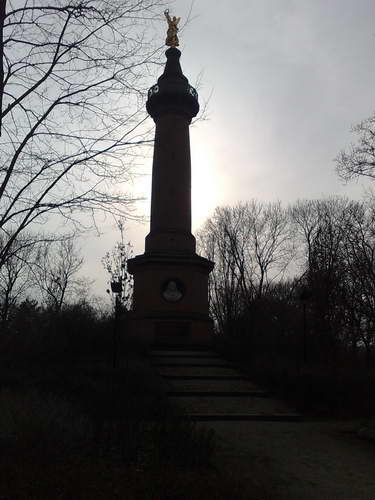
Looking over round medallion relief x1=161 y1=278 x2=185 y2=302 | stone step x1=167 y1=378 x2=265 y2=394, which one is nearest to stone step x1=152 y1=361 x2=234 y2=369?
stone step x1=167 y1=378 x2=265 y2=394

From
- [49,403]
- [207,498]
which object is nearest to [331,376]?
[49,403]

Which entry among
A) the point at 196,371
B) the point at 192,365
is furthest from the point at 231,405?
the point at 192,365

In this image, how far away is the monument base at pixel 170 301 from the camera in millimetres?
19234

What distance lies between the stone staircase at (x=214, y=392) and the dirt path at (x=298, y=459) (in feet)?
1.64

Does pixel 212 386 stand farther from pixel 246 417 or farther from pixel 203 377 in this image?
pixel 246 417

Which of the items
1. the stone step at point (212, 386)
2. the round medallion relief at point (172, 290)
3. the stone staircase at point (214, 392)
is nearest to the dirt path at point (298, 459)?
the stone staircase at point (214, 392)

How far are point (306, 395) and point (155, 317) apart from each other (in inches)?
372

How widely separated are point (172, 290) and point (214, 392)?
868 centimetres

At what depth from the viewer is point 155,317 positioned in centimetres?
1928

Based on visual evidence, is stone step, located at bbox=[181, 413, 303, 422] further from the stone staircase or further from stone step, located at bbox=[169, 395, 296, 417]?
stone step, located at bbox=[169, 395, 296, 417]

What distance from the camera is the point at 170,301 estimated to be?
1977cm

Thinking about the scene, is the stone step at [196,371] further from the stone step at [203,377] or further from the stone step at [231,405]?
the stone step at [231,405]

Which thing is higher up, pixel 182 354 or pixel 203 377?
pixel 182 354

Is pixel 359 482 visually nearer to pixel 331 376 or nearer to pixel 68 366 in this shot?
pixel 331 376
